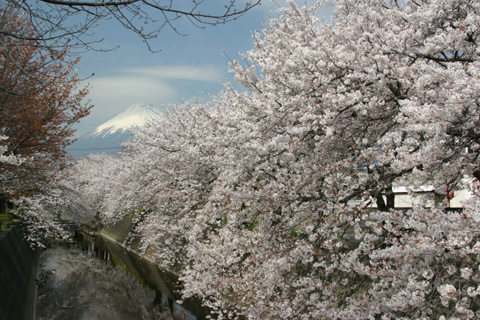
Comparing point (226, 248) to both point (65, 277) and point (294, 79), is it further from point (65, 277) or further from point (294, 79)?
point (65, 277)

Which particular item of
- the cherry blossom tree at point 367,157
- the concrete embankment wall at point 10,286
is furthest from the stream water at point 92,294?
the cherry blossom tree at point 367,157

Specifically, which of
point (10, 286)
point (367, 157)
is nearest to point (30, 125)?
point (10, 286)

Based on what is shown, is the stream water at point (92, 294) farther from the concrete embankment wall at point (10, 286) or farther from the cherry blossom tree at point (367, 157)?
the cherry blossom tree at point (367, 157)

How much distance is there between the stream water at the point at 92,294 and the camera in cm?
1931

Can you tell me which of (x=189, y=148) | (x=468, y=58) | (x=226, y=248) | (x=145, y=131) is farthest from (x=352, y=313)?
(x=145, y=131)

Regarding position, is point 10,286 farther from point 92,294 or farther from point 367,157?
point 367,157

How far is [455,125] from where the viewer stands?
534 cm

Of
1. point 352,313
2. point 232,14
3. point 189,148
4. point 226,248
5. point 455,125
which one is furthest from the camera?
point 189,148

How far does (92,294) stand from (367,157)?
68.4 feet

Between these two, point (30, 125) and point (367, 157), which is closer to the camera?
point (367, 157)

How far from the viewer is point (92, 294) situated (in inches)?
920

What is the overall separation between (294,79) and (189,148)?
29.8 ft

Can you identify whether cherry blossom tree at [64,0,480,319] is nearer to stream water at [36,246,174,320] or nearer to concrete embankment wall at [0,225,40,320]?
concrete embankment wall at [0,225,40,320]

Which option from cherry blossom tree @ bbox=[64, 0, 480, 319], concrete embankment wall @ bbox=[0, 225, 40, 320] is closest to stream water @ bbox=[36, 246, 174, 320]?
concrete embankment wall @ bbox=[0, 225, 40, 320]
